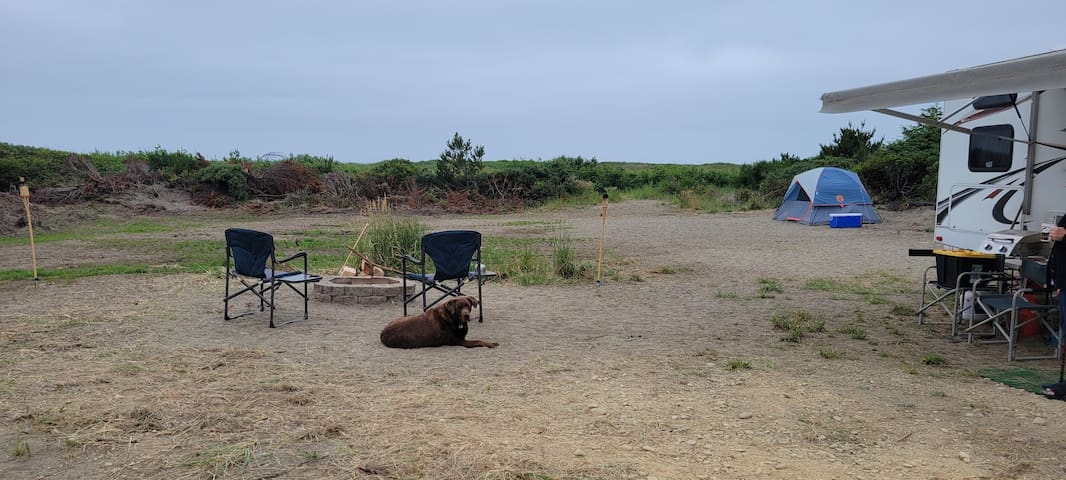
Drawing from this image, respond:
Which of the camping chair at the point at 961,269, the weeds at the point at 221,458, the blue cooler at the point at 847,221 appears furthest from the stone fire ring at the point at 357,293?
the blue cooler at the point at 847,221

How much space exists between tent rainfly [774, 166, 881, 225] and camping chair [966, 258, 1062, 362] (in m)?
11.3

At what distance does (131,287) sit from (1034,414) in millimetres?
7994

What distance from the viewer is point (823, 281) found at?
8.79 metres

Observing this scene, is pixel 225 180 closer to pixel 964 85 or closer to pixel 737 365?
pixel 737 365

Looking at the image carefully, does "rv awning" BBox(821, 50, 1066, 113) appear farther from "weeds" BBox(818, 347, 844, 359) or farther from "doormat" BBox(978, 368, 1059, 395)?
"weeds" BBox(818, 347, 844, 359)

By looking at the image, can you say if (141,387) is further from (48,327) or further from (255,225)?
(255,225)

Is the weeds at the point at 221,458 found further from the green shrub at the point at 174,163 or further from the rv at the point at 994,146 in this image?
the green shrub at the point at 174,163

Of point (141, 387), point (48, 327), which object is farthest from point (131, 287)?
Result: point (141, 387)

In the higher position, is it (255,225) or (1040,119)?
(1040,119)

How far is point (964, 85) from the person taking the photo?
5.13 metres

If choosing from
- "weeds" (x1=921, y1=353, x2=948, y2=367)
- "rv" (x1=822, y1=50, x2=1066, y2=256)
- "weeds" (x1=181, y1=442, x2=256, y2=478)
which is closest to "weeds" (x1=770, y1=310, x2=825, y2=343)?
"weeds" (x1=921, y1=353, x2=948, y2=367)

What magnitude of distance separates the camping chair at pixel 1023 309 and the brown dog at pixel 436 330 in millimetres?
3617

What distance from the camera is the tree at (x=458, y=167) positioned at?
25.4 meters

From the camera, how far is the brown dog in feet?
17.9
